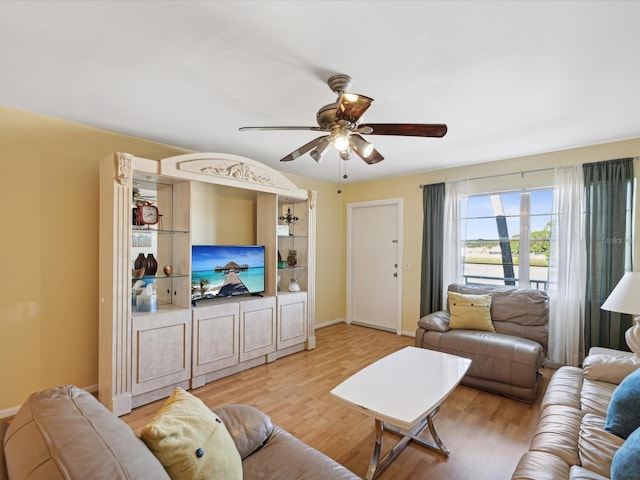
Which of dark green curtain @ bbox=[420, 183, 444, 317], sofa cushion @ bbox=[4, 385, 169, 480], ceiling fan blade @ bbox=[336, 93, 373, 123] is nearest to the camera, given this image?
sofa cushion @ bbox=[4, 385, 169, 480]

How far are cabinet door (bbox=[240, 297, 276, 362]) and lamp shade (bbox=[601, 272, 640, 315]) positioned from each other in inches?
123

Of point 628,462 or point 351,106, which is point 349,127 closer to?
point 351,106

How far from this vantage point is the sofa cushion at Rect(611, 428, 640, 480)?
1116 mm

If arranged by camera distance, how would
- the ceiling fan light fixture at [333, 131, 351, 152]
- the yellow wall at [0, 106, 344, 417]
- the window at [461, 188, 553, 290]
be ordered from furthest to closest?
the window at [461, 188, 553, 290], the yellow wall at [0, 106, 344, 417], the ceiling fan light fixture at [333, 131, 351, 152]

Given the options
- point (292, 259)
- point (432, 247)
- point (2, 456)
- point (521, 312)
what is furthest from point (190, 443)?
point (432, 247)

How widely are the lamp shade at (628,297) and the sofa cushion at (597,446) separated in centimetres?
97

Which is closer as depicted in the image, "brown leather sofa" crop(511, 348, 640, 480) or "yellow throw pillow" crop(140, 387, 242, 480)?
"yellow throw pillow" crop(140, 387, 242, 480)

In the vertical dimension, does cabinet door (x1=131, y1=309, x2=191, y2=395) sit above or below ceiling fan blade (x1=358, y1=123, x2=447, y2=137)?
below

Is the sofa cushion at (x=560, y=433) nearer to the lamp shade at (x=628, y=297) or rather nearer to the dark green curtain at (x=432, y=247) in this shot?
the lamp shade at (x=628, y=297)

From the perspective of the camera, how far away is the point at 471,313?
357cm

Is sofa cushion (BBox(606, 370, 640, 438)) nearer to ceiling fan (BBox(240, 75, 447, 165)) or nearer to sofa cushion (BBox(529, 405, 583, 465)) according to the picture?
sofa cushion (BBox(529, 405, 583, 465))

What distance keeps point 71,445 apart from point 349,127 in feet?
6.28

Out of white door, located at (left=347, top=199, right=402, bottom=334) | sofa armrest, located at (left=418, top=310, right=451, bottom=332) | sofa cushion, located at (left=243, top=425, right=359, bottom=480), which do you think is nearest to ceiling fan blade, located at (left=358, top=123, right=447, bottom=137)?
sofa cushion, located at (left=243, top=425, right=359, bottom=480)

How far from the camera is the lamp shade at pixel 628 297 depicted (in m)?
2.19
